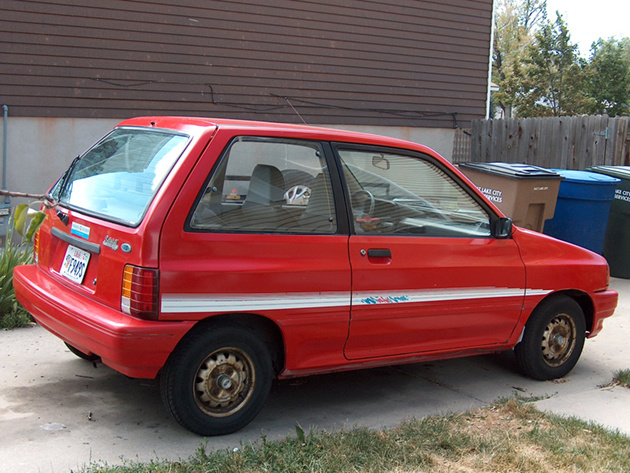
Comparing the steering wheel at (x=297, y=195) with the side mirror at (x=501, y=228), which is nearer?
the steering wheel at (x=297, y=195)

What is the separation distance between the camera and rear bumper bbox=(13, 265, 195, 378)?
343cm

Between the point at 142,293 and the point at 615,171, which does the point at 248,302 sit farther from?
the point at 615,171

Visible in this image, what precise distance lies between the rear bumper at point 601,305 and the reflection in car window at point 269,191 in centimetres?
239

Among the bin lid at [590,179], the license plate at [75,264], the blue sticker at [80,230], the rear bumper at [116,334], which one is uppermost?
the bin lid at [590,179]

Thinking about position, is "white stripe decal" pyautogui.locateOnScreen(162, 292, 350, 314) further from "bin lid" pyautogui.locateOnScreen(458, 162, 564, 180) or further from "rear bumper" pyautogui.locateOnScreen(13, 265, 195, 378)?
"bin lid" pyautogui.locateOnScreen(458, 162, 564, 180)

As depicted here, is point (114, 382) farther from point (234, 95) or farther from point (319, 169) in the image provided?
point (234, 95)

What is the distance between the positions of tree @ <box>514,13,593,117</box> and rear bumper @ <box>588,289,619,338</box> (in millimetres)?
23180

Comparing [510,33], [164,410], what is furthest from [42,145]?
[510,33]

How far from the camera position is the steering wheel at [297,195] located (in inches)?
157

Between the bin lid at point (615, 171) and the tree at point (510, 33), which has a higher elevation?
the tree at point (510, 33)

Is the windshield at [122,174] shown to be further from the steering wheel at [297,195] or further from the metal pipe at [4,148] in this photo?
the metal pipe at [4,148]

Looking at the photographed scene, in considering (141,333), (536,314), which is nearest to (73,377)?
(141,333)

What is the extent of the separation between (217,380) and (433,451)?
1.21m

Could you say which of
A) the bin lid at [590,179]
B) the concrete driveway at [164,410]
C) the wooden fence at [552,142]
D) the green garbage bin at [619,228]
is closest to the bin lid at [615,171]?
the green garbage bin at [619,228]
